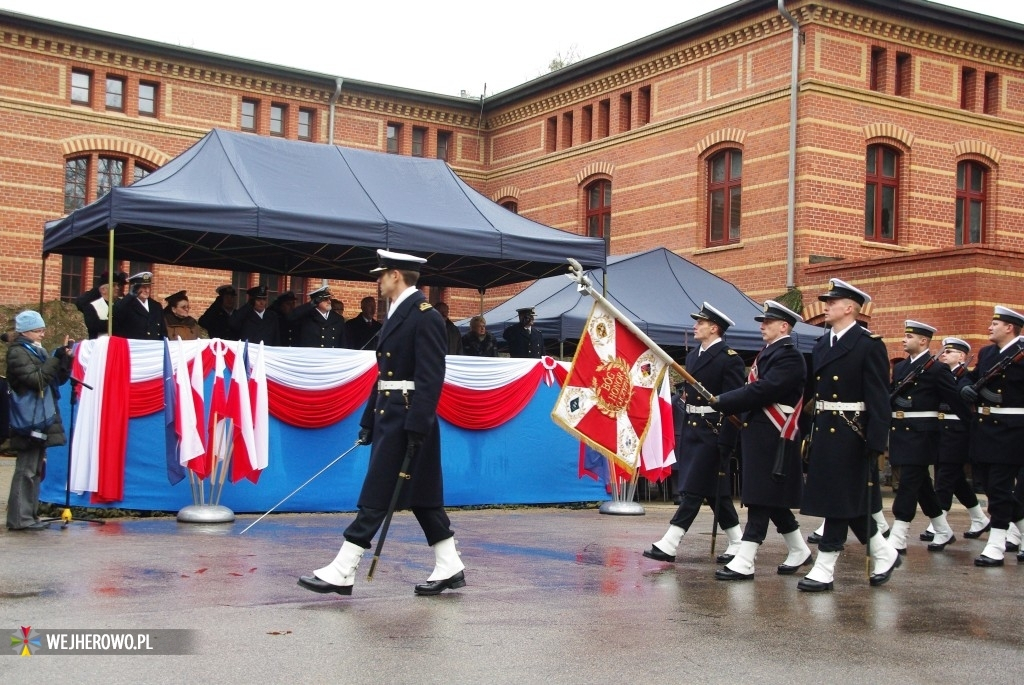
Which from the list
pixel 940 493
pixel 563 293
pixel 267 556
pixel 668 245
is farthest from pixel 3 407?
pixel 668 245

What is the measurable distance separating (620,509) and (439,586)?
7575 millimetres

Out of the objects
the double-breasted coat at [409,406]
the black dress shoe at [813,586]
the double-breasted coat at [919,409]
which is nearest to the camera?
the double-breasted coat at [409,406]

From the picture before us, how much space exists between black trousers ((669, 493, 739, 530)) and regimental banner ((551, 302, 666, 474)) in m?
0.48

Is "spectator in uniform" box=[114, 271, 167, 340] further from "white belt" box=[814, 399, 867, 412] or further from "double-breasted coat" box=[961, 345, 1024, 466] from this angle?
"double-breasted coat" box=[961, 345, 1024, 466]

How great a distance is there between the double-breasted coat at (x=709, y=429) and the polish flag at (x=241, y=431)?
4759mm

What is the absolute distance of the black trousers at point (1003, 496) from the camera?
35.5 feet

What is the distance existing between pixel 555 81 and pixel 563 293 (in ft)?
48.2

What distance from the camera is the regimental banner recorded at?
989cm

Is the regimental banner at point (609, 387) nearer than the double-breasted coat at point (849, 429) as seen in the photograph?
No

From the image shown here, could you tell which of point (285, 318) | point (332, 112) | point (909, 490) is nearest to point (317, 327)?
point (285, 318)

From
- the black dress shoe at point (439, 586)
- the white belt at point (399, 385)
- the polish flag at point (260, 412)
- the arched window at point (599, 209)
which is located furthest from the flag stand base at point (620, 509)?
the arched window at point (599, 209)

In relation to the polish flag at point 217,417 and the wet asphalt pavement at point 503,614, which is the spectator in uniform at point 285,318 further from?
the wet asphalt pavement at point 503,614

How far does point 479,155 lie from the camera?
123ft

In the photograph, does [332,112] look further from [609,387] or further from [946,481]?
[609,387]
